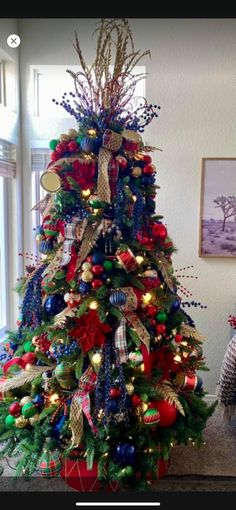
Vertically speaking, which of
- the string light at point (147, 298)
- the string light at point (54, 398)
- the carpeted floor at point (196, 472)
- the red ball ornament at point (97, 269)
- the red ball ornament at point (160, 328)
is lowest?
the carpeted floor at point (196, 472)

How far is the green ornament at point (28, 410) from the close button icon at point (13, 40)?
8.00 ft

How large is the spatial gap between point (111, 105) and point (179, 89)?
1.32 metres

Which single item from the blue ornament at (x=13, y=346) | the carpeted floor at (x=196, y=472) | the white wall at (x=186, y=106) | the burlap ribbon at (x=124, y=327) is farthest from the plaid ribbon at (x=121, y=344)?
the white wall at (x=186, y=106)

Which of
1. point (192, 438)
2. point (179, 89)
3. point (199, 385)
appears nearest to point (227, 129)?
point (179, 89)

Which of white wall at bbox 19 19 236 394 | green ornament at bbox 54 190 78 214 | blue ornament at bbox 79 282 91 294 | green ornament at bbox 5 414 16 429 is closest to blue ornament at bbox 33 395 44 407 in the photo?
green ornament at bbox 5 414 16 429

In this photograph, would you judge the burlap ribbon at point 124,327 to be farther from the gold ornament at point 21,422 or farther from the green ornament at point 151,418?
the gold ornament at point 21,422

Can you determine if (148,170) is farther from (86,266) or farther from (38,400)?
(38,400)

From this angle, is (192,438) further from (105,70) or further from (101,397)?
(105,70)

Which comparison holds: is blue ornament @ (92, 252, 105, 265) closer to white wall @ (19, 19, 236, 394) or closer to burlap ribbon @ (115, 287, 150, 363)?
burlap ribbon @ (115, 287, 150, 363)

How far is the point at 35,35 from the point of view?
260 centimetres

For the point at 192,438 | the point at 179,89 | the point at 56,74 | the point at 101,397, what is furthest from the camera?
the point at 56,74

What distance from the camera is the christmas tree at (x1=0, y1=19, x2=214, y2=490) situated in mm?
1391

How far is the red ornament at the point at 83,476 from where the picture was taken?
1.51m

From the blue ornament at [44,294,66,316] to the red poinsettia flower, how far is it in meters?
0.10
